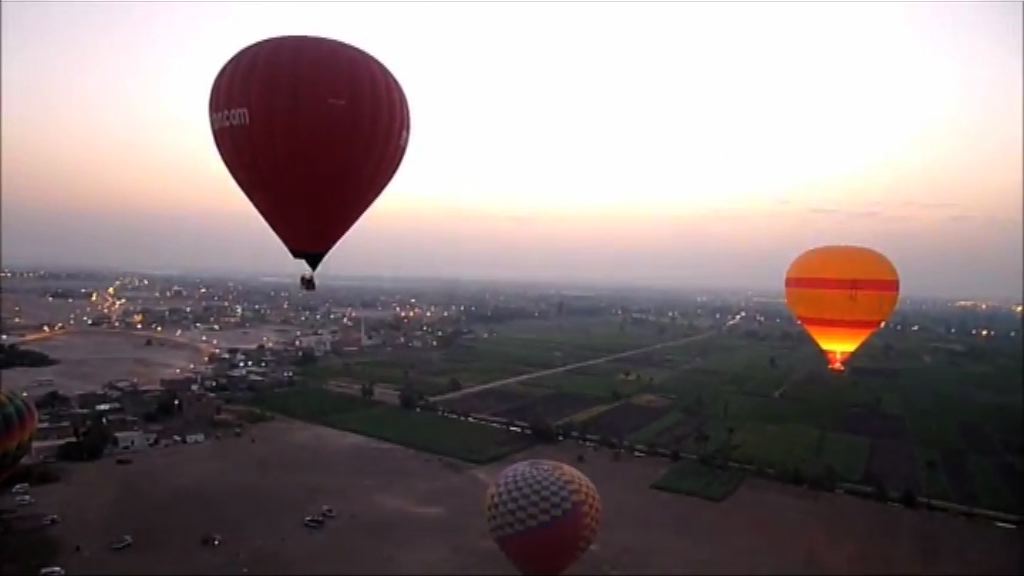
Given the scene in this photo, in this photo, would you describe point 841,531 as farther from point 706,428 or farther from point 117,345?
point 117,345

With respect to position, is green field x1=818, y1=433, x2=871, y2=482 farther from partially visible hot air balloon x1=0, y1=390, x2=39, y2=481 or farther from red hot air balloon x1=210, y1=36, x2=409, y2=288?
partially visible hot air balloon x1=0, y1=390, x2=39, y2=481

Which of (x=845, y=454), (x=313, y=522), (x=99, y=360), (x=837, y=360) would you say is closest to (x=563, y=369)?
(x=845, y=454)

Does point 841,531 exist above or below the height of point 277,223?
below

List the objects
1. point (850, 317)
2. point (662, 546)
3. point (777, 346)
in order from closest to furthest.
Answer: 1. point (850, 317)
2. point (662, 546)
3. point (777, 346)

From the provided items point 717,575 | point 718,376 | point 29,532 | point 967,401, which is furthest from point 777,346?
point 29,532

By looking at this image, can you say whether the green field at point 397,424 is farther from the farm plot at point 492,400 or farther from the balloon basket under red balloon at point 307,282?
the balloon basket under red balloon at point 307,282

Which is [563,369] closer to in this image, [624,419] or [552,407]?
[552,407]
